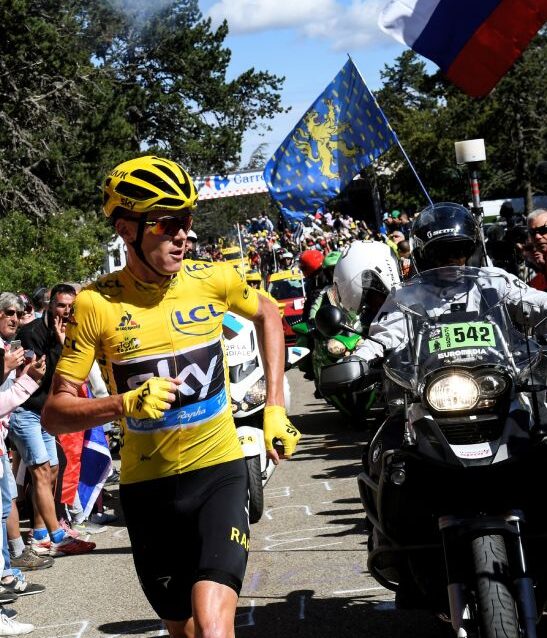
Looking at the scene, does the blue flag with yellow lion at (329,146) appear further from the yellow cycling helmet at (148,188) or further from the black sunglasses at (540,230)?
the yellow cycling helmet at (148,188)

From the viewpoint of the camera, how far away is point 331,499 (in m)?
9.38

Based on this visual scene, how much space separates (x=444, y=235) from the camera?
16.5ft

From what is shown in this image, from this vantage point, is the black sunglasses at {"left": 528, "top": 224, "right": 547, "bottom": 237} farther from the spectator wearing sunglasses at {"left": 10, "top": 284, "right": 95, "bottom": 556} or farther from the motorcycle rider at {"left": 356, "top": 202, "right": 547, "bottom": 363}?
the spectator wearing sunglasses at {"left": 10, "top": 284, "right": 95, "bottom": 556}

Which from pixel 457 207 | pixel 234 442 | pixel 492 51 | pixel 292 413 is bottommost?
pixel 292 413

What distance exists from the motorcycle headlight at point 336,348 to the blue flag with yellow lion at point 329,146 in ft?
11.1

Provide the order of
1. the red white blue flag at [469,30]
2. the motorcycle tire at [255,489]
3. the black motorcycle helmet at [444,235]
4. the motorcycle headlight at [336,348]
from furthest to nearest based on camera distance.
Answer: the motorcycle headlight at [336,348]
the red white blue flag at [469,30]
the motorcycle tire at [255,489]
the black motorcycle helmet at [444,235]

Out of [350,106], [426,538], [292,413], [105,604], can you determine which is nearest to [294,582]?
[105,604]

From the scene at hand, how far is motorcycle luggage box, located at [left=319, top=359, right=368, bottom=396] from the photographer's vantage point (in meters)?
4.69

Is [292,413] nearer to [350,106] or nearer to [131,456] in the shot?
[350,106]

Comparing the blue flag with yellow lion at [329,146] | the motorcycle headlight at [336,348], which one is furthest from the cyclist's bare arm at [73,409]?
the blue flag with yellow lion at [329,146]

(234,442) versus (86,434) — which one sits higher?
(234,442)

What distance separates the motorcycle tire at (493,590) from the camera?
151 inches

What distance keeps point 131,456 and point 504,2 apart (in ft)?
23.5

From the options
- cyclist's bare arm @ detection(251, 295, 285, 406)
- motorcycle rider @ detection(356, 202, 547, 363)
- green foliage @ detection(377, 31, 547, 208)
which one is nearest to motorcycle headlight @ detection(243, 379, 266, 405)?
motorcycle rider @ detection(356, 202, 547, 363)
